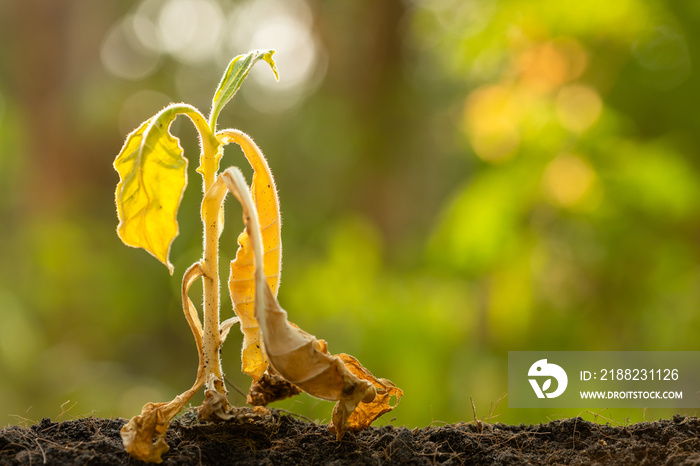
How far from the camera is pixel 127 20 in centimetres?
483

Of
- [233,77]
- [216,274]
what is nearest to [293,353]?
[216,274]

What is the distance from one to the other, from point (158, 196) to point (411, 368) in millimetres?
1961

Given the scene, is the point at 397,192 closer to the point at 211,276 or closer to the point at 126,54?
the point at 126,54

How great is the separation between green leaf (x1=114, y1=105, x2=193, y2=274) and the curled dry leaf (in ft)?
0.21

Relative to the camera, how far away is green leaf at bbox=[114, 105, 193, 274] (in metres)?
0.70

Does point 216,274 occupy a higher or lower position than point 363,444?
higher

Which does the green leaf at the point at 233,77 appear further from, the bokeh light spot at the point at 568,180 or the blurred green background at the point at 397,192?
the bokeh light spot at the point at 568,180

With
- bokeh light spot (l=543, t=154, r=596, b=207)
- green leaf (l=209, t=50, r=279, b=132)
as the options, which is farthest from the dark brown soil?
bokeh light spot (l=543, t=154, r=596, b=207)

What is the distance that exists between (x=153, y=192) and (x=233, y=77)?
191 millimetres

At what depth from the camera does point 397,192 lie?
168 inches

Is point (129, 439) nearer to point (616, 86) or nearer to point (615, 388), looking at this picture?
point (615, 388)

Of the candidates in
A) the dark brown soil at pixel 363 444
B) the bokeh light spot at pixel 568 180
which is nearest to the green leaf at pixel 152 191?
the dark brown soil at pixel 363 444

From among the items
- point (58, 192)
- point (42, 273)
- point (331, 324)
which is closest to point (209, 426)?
point (331, 324)

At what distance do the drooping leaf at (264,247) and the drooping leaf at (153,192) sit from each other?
0.36 feet
